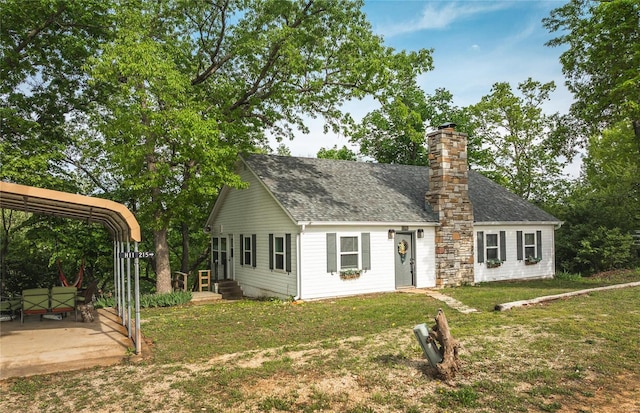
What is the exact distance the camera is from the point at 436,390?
5738 mm

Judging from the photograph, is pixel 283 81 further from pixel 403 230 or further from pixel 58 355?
pixel 58 355

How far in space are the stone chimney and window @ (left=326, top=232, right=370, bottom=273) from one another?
3336 mm

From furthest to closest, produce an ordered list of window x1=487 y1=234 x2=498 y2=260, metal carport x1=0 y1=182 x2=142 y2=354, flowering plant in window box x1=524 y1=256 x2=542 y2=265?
flowering plant in window box x1=524 y1=256 x2=542 y2=265
window x1=487 y1=234 x2=498 y2=260
metal carport x1=0 y1=182 x2=142 y2=354

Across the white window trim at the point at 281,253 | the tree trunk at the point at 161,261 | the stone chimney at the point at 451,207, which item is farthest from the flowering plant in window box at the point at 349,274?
the tree trunk at the point at 161,261

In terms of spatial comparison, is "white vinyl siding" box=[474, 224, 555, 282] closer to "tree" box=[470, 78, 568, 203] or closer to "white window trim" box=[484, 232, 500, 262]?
"white window trim" box=[484, 232, 500, 262]

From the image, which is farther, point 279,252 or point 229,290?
point 229,290

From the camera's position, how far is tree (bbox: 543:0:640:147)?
14.5m

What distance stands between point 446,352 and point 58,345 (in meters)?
7.09

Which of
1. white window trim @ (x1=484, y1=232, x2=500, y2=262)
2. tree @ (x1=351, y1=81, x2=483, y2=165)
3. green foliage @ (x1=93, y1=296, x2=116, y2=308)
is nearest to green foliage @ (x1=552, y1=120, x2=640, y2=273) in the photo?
white window trim @ (x1=484, y1=232, x2=500, y2=262)

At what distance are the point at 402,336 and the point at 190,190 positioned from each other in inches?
375

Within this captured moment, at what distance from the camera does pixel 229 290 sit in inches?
712

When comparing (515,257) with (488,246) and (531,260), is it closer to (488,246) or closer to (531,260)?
(531,260)

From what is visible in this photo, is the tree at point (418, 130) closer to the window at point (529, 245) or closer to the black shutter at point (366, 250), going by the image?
the window at point (529, 245)

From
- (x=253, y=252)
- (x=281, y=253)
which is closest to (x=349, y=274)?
(x=281, y=253)
